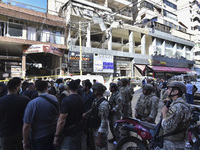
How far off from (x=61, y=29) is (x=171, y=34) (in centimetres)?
2603

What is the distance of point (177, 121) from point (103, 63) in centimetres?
1730

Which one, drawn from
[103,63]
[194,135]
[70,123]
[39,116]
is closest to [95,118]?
[70,123]

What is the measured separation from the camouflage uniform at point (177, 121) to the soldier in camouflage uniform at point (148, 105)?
1174 millimetres

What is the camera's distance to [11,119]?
231 cm

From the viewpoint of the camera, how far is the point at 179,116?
73.4 inches

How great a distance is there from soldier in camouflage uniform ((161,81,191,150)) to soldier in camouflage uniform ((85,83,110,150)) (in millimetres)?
1037

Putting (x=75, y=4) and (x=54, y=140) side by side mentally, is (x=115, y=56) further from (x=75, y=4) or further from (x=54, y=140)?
(x=54, y=140)

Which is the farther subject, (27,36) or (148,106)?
(27,36)

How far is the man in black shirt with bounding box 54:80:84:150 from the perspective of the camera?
2.16 metres

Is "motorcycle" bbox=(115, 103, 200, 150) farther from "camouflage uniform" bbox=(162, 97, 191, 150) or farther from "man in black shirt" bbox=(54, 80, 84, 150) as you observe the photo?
"man in black shirt" bbox=(54, 80, 84, 150)

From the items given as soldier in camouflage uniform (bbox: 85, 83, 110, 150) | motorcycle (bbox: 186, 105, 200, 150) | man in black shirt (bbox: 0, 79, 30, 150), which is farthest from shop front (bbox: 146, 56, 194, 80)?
man in black shirt (bbox: 0, 79, 30, 150)

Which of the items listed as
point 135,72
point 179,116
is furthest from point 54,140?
point 135,72

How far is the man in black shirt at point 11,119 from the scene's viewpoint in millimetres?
2260

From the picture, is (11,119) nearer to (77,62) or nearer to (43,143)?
(43,143)
